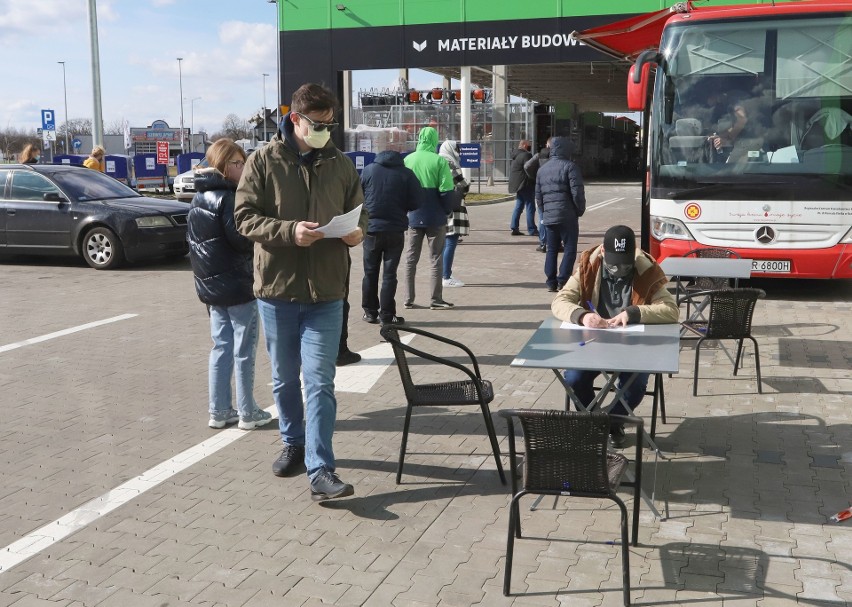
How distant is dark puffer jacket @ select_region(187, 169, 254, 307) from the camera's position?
5.74 meters

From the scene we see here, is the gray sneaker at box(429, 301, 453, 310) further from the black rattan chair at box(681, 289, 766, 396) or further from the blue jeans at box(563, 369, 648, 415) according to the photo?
the blue jeans at box(563, 369, 648, 415)

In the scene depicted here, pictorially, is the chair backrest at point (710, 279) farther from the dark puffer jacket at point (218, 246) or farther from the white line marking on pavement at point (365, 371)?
the dark puffer jacket at point (218, 246)

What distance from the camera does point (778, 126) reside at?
10500mm

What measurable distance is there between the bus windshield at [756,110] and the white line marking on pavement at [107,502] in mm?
6747

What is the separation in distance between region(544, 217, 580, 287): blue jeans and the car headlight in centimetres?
Result: 603

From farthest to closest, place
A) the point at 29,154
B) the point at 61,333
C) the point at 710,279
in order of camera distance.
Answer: the point at 29,154 < the point at 61,333 < the point at 710,279

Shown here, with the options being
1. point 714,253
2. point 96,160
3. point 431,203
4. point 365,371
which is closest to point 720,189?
point 714,253

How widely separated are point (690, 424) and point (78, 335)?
6.03 meters

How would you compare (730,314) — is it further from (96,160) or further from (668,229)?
(96,160)

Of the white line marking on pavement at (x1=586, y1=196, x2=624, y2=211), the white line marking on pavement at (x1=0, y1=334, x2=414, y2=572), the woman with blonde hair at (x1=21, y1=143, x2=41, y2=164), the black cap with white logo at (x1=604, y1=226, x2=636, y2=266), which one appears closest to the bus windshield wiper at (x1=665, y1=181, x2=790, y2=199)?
the white line marking on pavement at (x1=0, y1=334, x2=414, y2=572)

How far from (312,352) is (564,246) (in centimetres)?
685

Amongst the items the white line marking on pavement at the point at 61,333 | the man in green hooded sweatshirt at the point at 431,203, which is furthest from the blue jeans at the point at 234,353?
the man in green hooded sweatshirt at the point at 431,203

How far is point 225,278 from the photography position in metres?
5.82

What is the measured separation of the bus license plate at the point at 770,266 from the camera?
1040 cm
